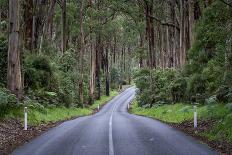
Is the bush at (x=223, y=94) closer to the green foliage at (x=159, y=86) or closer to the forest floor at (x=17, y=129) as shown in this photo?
the forest floor at (x=17, y=129)

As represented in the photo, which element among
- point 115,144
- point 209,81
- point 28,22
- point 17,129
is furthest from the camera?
point 28,22

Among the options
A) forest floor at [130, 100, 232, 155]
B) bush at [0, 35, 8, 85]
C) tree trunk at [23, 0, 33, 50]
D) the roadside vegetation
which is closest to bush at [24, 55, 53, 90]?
tree trunk at [23, 0, 33, 50]

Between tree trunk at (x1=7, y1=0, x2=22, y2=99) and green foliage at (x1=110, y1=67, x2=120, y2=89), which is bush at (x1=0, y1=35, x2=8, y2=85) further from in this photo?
green foliage at (x1=110, y1=67, x2=120, y2=89)

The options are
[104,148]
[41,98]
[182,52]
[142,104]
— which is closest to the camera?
[104,148]

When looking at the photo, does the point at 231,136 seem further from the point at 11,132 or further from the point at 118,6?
the point at 118,6

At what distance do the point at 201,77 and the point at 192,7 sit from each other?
24.1ft

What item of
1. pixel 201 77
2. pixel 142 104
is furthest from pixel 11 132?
pixel 142 104

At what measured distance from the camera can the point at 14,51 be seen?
2083 cm

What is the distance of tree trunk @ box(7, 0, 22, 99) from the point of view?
67.6 ft

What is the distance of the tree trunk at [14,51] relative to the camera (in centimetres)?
2061

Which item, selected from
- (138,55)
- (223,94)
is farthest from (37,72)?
(138,55)

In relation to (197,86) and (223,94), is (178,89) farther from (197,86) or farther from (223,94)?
(223,94)

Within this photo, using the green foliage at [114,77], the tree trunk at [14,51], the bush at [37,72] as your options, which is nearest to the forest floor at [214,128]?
the tree trunk at [14,51]

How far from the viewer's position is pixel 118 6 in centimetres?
4253
